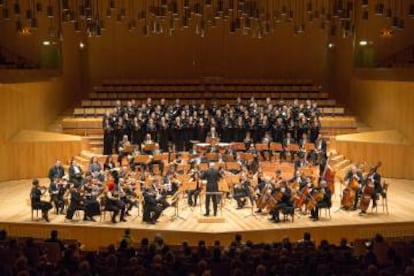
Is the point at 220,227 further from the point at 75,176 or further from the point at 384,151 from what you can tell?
the point at 384,151

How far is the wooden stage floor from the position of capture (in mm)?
10820

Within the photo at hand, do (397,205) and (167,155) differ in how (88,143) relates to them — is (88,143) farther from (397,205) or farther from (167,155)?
(397,205)

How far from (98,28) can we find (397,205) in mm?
6995

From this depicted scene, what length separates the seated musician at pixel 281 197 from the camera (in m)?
11.2

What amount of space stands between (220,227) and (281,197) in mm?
1180

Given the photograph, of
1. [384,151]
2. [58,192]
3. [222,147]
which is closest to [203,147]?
[222,147]

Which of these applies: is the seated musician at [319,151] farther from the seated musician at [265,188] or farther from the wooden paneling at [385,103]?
the wooden paneling at [385,103]

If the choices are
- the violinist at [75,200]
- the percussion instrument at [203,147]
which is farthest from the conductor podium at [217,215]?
the violinist at [75,200]

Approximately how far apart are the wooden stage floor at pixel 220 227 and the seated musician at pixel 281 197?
9.3 inches

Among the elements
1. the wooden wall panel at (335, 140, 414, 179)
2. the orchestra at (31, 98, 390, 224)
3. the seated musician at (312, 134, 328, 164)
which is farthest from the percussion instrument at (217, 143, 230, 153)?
the wooden wall panel at (335, 140, 414, 179)

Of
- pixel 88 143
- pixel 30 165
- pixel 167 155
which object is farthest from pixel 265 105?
pixel 30 165

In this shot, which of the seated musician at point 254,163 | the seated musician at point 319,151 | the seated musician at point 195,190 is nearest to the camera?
the seated musician at point 195,190

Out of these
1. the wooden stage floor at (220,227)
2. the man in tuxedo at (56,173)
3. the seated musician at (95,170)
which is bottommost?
the wooden stage floor at (220,227)

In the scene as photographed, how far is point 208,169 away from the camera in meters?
11.8
